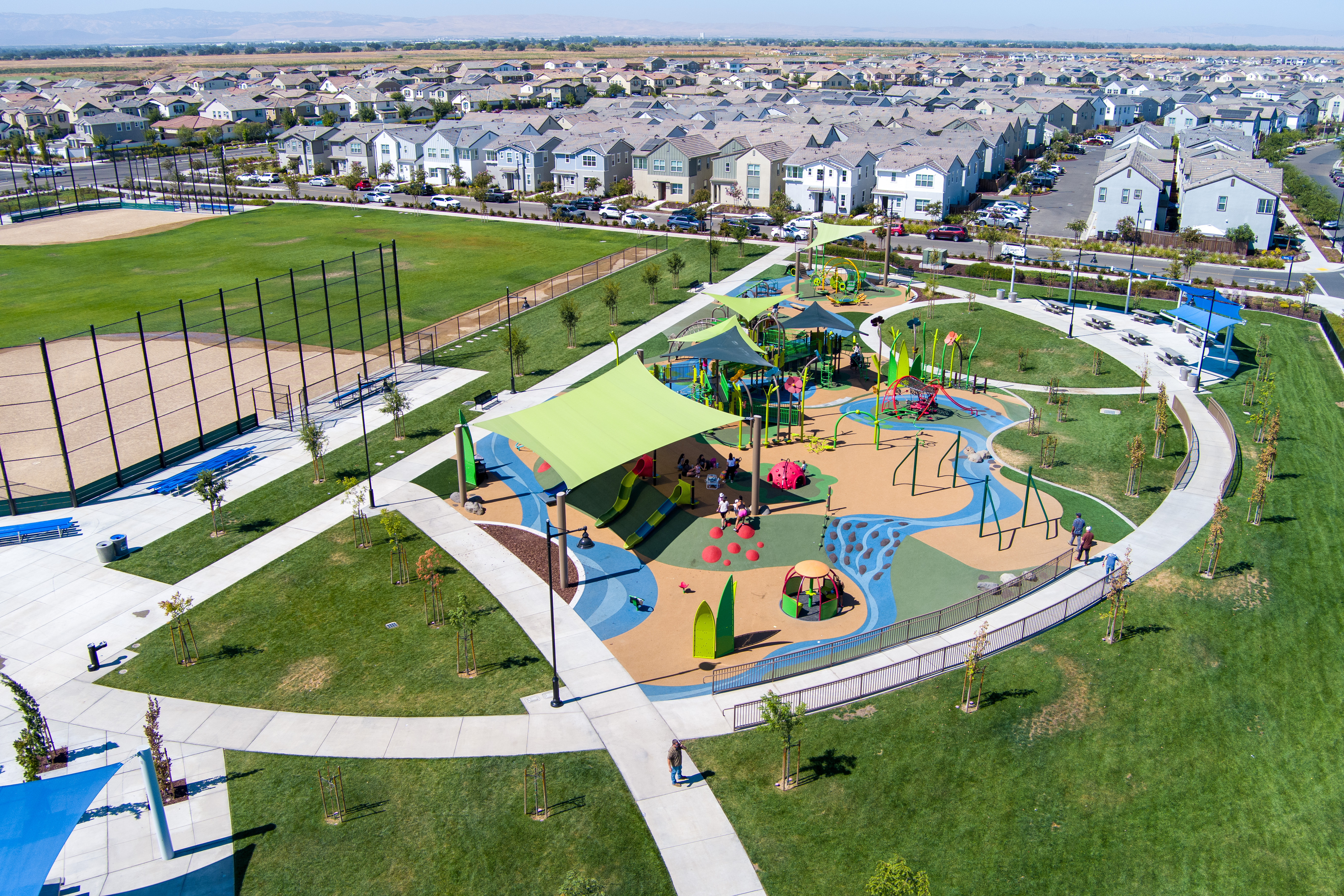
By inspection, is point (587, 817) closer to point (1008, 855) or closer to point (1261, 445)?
point (1008, 855)

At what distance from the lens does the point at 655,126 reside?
117m

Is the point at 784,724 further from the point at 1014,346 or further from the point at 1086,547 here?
the point at 1014,346

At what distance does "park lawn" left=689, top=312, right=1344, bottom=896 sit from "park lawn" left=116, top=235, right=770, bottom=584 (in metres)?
20.6

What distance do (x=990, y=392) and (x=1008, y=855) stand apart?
3156 centimetres

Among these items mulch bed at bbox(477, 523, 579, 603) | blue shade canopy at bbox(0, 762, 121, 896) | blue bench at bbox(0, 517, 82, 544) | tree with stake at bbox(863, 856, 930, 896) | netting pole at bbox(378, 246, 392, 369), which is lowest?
mulch bed at bbox(477, 523, 579, 603)

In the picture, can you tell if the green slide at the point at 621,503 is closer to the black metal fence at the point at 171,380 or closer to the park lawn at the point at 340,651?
the park lawn at the point at 340,651

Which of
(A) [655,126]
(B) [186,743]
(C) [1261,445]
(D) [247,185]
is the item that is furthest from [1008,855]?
(D) [247,185]

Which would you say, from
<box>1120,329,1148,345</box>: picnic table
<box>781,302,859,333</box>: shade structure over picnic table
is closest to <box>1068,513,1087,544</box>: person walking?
<box>781,302,859,333</box>: shade structure over picnic table

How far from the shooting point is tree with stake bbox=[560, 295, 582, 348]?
180 feet

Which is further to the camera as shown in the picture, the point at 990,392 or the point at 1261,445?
the point at 990,392

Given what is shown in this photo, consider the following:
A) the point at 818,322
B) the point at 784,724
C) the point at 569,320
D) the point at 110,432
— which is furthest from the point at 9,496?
the point at 818,322

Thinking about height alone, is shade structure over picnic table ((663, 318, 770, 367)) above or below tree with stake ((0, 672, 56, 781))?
above

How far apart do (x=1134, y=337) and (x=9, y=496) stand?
57.6 meters

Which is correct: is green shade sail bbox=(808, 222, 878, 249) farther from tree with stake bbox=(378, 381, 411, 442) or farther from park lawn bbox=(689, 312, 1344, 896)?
park lawn bbox=(689, 312, 1344, 896)
